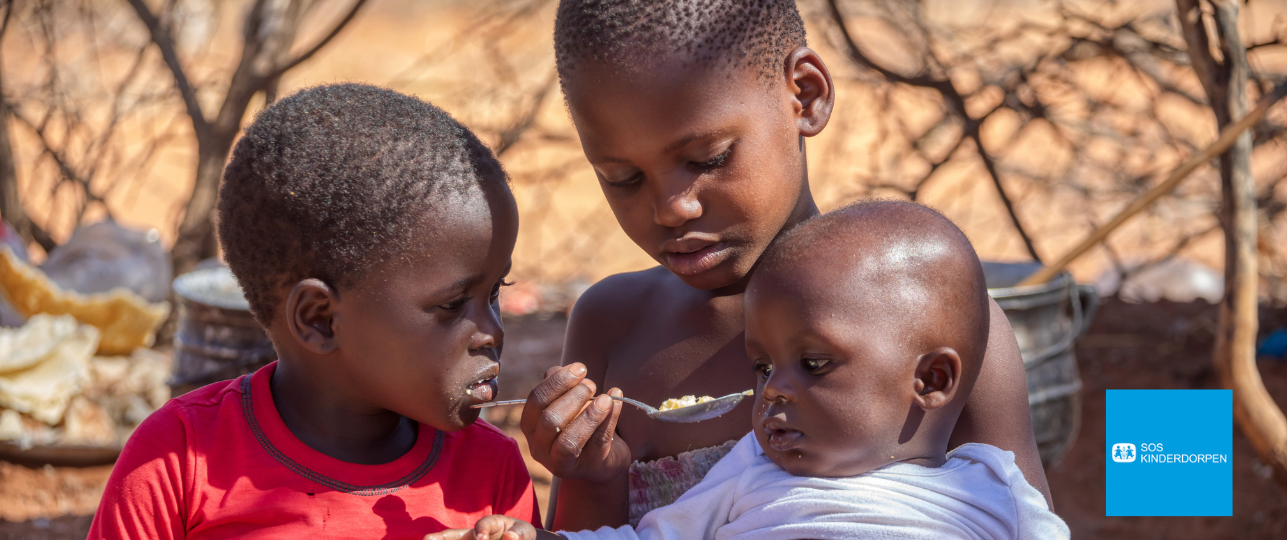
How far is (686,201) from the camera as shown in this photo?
150cm

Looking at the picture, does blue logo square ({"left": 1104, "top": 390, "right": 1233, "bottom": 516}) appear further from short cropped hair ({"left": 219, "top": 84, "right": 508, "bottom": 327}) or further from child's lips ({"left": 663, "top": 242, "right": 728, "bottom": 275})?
short cropped hair ({"left": 219, "top": 84, "right": 508, "bottom": 327})

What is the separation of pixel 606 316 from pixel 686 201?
348 mm

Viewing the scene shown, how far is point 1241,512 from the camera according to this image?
3.36 m

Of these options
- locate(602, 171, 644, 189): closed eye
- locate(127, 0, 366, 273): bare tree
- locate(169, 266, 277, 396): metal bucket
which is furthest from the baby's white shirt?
locate(127, 0, 366, 273): bare tree

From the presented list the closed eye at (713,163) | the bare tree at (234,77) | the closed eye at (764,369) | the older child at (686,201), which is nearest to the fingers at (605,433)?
the older child at (686,201)

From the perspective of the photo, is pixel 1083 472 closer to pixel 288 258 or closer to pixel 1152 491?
pixel 1152 491

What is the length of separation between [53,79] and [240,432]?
4191 millimetres

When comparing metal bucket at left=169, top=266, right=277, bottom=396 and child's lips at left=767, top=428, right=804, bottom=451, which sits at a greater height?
child's lips at left=767, top=428, right=804, bottom=451

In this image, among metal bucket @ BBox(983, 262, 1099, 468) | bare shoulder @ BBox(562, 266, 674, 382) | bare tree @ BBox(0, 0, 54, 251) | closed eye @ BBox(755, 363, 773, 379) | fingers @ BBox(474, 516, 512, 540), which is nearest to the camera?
fingers @ BBox(474, 516, 512, 540)

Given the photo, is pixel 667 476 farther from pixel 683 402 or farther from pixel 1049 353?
pixel 1049 353

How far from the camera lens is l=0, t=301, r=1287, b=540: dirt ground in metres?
3.39

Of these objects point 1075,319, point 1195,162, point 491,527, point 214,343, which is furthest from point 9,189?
point 1195,162

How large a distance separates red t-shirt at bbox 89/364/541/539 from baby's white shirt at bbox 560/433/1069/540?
428mm

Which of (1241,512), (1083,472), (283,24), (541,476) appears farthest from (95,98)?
(1241,512)
